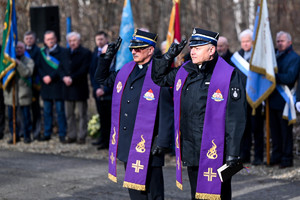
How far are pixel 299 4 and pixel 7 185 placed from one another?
58.6ft

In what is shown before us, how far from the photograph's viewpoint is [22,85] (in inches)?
527

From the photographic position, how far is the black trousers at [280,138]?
10.2 metres

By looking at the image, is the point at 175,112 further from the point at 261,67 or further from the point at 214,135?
the point at 261,67

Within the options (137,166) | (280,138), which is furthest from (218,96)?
(280,138)

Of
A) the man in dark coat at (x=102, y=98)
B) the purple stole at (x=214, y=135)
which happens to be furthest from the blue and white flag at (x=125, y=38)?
the purple stole at (x=214, y=135)

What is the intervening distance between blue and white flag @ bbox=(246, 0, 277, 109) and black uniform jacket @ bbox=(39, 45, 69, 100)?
436cm

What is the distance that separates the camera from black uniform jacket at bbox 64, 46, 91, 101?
507 inches

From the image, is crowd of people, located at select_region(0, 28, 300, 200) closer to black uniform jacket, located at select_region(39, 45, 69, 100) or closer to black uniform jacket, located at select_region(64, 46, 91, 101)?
black uniform jacket, located at select_region(64, 46, 91, 101)

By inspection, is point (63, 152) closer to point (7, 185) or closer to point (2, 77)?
point (2, 77)

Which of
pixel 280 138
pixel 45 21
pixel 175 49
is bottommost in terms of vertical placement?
pixel 280 138

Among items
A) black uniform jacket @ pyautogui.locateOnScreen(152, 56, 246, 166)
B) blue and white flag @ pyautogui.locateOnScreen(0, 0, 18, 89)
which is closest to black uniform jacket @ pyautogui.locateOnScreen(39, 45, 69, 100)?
blue and white flag @ pyautogui.locateOnScreen(0, 0, 18, 89)

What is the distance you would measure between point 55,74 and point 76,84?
1.78ft

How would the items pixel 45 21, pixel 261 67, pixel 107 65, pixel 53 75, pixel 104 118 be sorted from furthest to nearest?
pixel 45 21 → pixel 53 75 → pixel 104 118 → pixel 261 67 → pixel 107 65

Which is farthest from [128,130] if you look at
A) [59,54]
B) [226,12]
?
[226,12]
